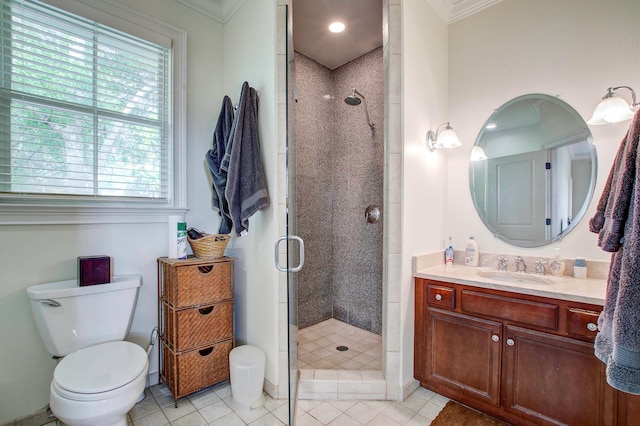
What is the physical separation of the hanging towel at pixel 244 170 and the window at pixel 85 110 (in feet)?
1.79

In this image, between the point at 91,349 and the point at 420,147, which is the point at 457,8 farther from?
the point at 91,349

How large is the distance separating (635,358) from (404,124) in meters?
1.46

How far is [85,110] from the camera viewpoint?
5.67ft

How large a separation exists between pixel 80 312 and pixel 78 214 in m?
0.56

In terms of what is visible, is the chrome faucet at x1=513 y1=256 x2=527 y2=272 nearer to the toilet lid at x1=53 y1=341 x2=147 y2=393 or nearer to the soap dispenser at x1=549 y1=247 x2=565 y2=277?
the soap dispenser at x1=549 y1=247 x2=565 y2=277

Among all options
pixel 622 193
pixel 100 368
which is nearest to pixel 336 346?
pixel 100 368

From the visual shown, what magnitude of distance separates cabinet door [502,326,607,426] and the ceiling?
7.62 feet

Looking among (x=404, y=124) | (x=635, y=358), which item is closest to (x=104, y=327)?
(x=404, y=124)

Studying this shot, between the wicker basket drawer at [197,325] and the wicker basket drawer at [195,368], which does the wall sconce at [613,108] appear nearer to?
the wicker basket drawer at [197,325]

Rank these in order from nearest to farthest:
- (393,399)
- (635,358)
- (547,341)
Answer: (635,358), (547,341), (393,399)

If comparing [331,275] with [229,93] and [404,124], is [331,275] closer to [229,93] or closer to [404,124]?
[404,124]

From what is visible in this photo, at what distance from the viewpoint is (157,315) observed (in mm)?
1992

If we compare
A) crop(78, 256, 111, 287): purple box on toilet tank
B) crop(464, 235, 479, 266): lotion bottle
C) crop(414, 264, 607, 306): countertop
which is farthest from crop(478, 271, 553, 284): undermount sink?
crop(78, 256, 111, 287): purple box on toilet tank

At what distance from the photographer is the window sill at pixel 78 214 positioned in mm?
1491
